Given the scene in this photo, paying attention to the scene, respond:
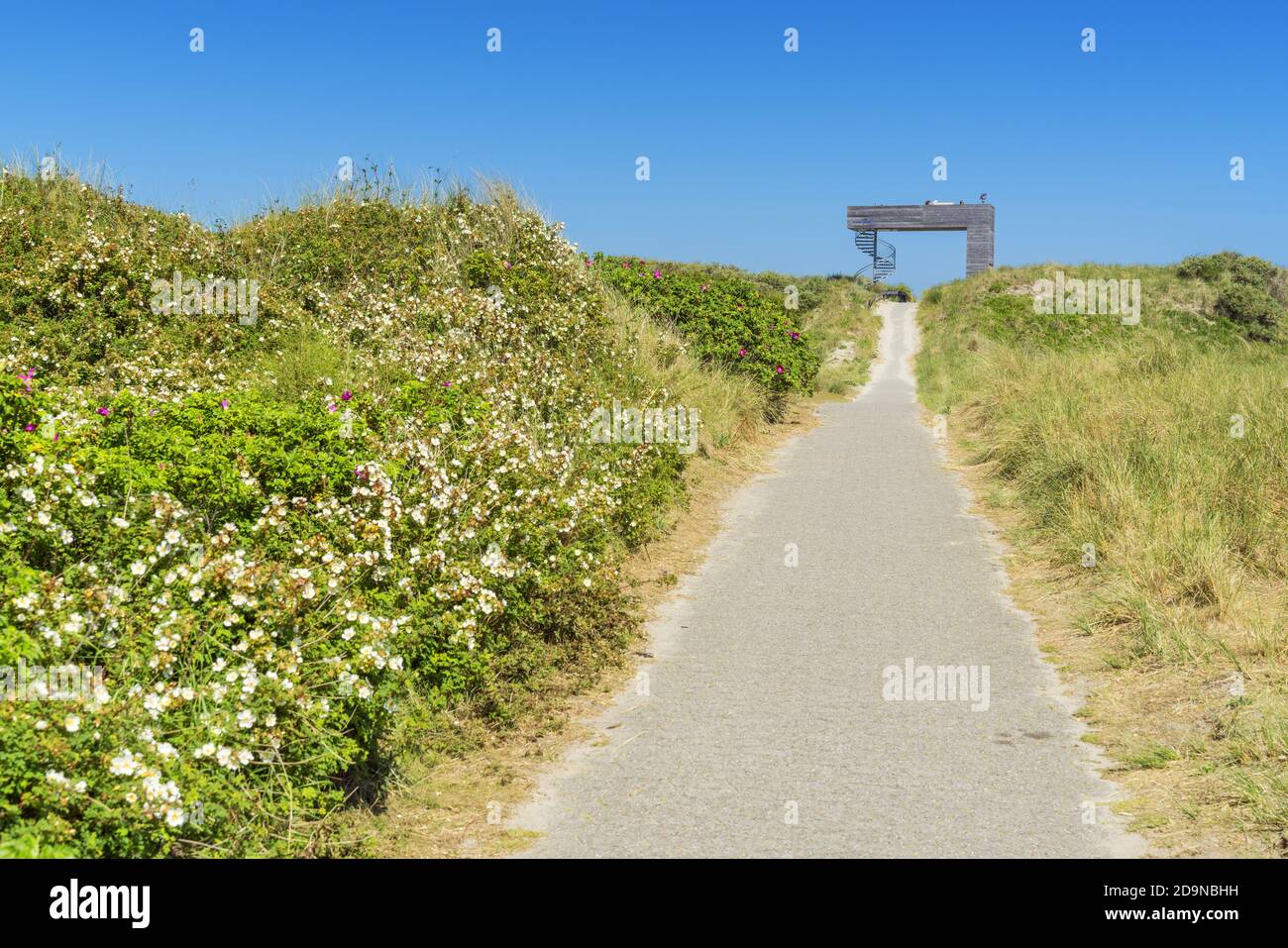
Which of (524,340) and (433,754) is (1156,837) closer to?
(433,754)

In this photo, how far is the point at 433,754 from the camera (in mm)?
5133

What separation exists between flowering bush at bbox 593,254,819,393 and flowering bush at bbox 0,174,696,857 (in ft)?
19.7

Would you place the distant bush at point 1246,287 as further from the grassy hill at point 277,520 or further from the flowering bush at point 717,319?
the grassy hill at point 277,520

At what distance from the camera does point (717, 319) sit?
17.7 metres

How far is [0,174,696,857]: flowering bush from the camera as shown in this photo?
11.9 feet

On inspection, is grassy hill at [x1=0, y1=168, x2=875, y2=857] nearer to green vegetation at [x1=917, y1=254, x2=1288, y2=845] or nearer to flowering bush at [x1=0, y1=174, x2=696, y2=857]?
flowering bush at [x1=0, y1=174, x2=696, y2=857]

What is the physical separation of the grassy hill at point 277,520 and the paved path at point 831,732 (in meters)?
0.77

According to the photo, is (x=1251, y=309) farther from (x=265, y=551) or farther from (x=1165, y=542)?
(x=265, y=551)

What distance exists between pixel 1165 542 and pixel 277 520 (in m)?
6.16

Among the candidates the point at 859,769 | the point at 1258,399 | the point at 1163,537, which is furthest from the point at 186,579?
the point at 1258,399

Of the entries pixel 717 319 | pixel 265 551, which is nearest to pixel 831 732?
pixel 265 551

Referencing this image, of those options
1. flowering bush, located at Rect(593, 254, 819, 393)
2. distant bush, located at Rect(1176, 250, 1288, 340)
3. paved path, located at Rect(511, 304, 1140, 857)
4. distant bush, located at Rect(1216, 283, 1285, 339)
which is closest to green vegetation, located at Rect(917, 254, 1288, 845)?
paved path, located at Rect(511, 304, 1140, 857)

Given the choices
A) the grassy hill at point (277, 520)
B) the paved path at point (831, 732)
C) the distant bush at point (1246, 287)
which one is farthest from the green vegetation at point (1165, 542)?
the distant bush at point (1246, 287)

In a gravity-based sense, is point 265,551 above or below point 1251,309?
below
